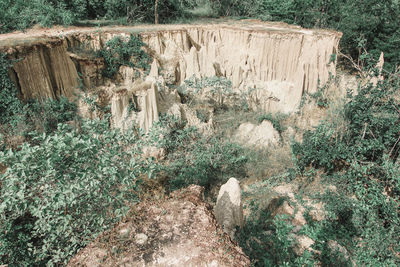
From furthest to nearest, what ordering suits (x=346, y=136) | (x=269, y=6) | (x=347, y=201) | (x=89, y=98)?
1. (x=269, y=6)
2. (x=89, y=98)
3. (x=346, y=136)
4. (x=347, y=201)

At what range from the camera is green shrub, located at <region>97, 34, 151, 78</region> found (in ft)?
35.5

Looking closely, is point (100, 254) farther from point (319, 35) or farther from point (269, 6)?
point (269, 6)

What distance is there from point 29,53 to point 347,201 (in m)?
11.4

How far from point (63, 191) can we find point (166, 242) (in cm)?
162

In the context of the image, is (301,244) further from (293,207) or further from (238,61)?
(238,61)

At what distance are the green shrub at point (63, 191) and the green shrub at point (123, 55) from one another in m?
7.60

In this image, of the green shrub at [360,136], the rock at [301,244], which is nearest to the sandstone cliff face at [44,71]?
the green shrub at [360,136]

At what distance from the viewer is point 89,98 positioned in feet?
31.9

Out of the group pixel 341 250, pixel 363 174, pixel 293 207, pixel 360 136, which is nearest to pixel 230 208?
pixel 293 207

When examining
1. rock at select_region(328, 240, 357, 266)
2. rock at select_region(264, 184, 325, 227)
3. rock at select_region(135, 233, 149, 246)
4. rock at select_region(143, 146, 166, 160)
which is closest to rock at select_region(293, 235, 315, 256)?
rock at select_region(328, 240, 357, 266)

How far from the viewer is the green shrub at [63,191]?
10.5 ft

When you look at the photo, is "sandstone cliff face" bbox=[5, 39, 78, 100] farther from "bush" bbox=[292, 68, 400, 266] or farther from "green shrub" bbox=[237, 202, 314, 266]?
"bush" bbox=[292, 68, 400, 266]

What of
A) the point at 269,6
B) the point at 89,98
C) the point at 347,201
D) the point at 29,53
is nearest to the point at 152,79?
the point at 89,98

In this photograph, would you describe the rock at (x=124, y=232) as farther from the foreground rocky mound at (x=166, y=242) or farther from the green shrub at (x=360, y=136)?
the green shrub at (x=360, y=136)
